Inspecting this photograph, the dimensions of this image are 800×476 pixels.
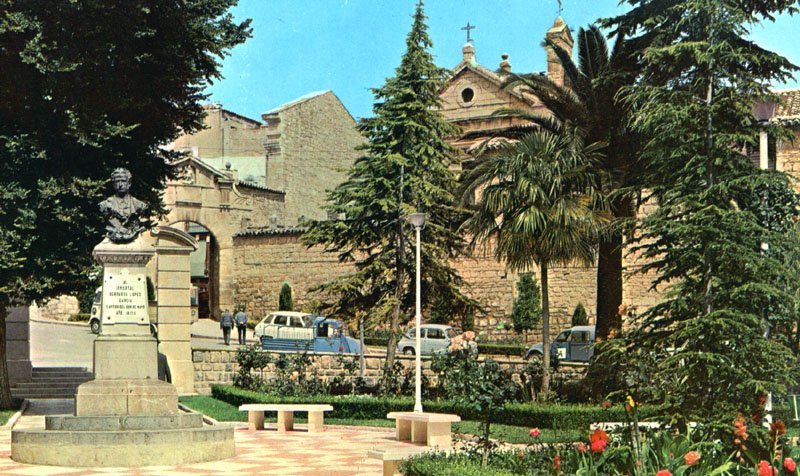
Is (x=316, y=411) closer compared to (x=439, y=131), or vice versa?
(x=316, y=411)

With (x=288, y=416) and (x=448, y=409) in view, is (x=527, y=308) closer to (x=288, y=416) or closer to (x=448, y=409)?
(x=448, y=409)

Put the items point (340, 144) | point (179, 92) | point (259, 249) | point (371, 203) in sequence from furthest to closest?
point (340, 144) < point (259, 249) < point (371, 203) < point (179, 92)

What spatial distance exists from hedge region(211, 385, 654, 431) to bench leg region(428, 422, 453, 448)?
1.80 m

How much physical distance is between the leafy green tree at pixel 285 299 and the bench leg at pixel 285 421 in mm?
27899

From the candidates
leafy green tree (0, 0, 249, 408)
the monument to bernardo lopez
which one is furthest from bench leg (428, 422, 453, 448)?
leafy green tree (0, 0, 249, 408)

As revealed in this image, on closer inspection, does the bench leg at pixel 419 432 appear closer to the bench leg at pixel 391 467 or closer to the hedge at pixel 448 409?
the hedge at pixel 448 409

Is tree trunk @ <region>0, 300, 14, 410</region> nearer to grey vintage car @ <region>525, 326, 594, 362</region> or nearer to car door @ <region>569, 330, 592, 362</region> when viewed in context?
grey vintage car @ <region>525, 326, 594, 362</region>

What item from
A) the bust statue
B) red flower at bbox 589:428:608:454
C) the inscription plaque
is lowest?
red flower at bbox 589:428:608:454

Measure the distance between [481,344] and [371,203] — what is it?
12.4 m

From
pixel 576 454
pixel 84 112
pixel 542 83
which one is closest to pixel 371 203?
pixel 542 83

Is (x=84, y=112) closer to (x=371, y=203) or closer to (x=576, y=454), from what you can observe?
(x=371, y=203)

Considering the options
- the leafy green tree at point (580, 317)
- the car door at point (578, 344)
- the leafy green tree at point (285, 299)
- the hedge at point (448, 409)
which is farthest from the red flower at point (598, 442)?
the leafy green tree at point (285, 299)

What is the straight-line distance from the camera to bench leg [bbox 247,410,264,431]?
A: 19.6m

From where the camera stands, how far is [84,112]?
2044 cm
